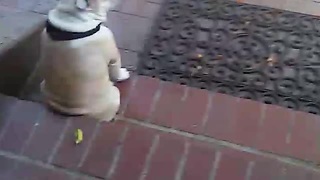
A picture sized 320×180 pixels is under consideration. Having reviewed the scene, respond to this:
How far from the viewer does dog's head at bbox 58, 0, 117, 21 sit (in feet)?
4.58

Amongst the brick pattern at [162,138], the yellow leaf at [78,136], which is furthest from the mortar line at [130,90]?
the yellow leaf at [78,136]

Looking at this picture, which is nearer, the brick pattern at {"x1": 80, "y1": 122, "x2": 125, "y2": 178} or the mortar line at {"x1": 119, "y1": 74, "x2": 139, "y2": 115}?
the brick pattern at {"x1": 80, "y1": 122, "x2": 125, "y2": 178}

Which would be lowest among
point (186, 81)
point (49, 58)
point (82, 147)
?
point (186, 81)

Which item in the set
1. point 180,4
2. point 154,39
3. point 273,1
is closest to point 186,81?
point 154,39

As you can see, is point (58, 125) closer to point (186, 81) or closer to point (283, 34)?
point (186, 81)

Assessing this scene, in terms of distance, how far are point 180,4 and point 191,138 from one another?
28.0 inches

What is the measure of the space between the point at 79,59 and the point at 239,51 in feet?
2.33

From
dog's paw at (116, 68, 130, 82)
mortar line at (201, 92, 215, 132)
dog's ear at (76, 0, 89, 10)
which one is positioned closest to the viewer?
dog's ear at (76, 0, 89, 10)

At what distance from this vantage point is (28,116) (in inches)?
60.4

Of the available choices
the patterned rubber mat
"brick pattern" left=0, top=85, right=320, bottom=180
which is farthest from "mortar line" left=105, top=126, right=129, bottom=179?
the patterned rubber mat

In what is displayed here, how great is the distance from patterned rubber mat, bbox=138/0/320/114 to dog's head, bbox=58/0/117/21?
481 mm

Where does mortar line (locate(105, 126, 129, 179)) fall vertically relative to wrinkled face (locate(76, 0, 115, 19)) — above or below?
below

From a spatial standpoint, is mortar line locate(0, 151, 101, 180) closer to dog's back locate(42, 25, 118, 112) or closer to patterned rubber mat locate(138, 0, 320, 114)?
dog's back locate(42, 25, 118, 112)

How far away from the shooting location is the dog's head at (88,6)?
1396 millimetres
